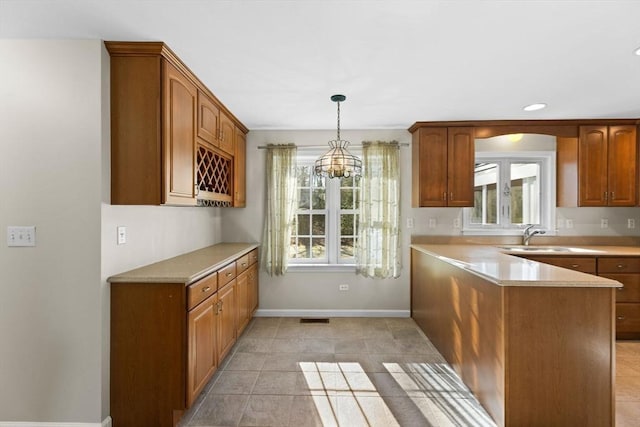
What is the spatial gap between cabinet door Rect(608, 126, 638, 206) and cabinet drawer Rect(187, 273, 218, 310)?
14.4 ft

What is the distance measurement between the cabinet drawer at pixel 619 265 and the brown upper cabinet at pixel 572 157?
695mm

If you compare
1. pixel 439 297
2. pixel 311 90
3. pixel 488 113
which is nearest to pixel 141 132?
pixel 311 90

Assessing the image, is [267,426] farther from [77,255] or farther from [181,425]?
[77,255]

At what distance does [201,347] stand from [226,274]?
2.27 ft

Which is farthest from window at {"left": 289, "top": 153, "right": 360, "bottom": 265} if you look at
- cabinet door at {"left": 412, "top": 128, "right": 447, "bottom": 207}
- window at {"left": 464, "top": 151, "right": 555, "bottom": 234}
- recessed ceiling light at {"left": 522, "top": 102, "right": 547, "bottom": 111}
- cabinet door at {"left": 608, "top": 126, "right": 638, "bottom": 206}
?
cabinet door at {"left": 608, "top": 126, "right": 638, "bottom": 206}

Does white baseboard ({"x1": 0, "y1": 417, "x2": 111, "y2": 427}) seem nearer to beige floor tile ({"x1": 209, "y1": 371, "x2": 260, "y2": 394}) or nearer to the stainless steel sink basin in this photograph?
beige floor tile ({"x1": 209, "y1": 371, "x2": 260, "y2": 394})

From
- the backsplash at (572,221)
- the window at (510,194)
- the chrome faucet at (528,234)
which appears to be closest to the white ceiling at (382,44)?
the window at (510,194)

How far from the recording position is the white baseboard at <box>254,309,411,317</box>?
412cm

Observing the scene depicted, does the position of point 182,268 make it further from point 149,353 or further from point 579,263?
point 579,263

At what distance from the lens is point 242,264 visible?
3.41m

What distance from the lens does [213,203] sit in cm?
326

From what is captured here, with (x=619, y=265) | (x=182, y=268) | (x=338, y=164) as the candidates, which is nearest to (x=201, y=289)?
(x=182, y=268)

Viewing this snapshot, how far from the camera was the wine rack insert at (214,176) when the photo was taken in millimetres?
2890

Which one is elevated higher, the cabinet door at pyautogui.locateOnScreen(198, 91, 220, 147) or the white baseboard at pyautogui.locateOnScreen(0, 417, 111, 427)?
the cabinet door at pyautogui.locateOnScreen(198, 91, 220, 147)
